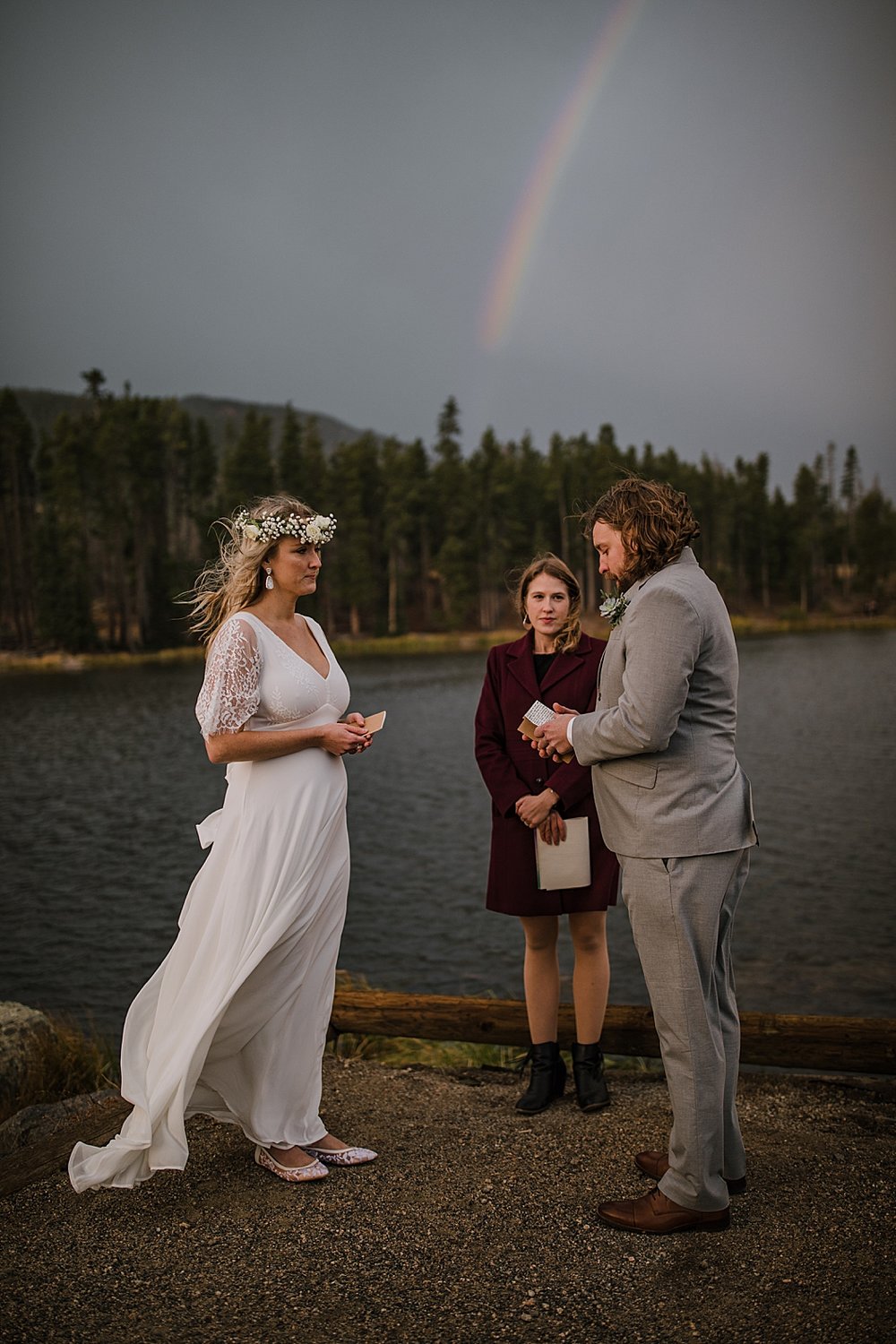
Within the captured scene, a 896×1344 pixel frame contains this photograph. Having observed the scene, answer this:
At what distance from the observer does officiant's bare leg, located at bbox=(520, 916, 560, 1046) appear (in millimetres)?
4844

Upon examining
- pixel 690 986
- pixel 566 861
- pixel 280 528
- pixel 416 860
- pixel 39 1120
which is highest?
pixel 280 528

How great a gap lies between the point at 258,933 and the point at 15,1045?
8.55 ft

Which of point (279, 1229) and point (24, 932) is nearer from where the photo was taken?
point (279, 1229)

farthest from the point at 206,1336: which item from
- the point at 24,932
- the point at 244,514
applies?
the point at 24,932

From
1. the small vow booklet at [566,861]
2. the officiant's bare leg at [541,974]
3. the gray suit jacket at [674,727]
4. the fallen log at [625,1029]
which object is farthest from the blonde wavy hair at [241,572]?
the fallen log at [625,1029]

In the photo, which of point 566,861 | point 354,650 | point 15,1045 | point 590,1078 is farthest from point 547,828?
point 354,650

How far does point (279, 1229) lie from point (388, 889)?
395 inches

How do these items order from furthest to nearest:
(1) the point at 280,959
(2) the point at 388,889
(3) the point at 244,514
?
(2) the point at 388,889 < (3) the point at 244,514 < (1) the point at 280,959

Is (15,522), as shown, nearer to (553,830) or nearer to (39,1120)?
(39,1120)

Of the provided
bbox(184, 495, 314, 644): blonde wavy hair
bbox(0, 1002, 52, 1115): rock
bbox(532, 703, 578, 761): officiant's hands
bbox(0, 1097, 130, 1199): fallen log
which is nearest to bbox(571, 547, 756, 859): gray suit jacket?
bbox(532, 703, 578, 761): officiant's hands

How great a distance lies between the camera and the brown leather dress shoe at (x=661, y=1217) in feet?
11.8

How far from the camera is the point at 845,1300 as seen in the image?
3.21 m

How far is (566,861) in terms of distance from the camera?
4703mm

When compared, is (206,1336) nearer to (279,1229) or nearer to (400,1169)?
(279,1229)
